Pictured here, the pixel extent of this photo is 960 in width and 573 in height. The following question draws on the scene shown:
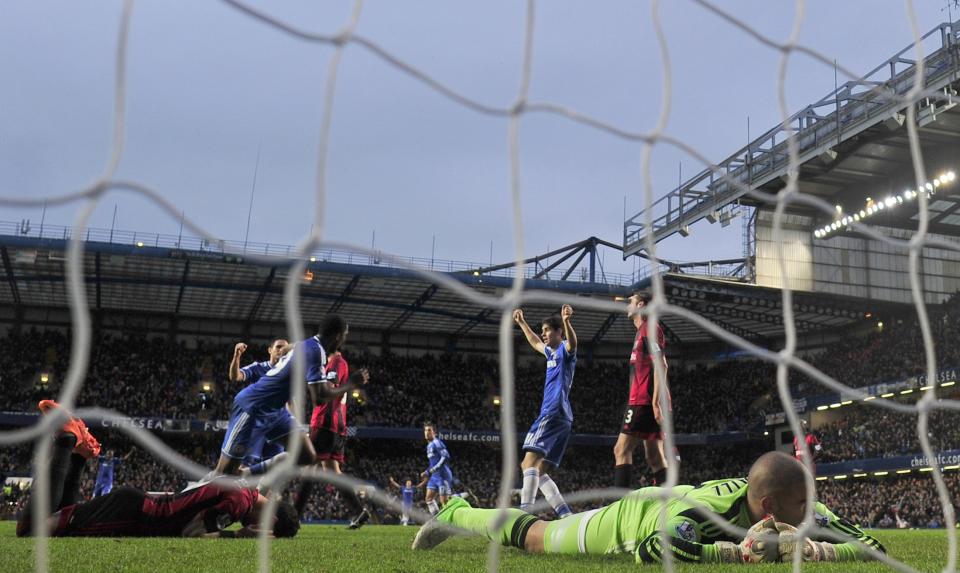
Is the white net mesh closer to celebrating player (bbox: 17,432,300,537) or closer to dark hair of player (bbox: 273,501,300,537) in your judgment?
celebrating player (bbox: 17,432,300,537)

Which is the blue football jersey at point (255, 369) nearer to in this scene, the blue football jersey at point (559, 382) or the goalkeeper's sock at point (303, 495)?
the goalkeeper's sock at point (303, 495)

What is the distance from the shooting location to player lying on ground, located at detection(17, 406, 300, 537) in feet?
18.8

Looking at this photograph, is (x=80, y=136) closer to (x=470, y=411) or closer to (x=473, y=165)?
(x=473, y=165)

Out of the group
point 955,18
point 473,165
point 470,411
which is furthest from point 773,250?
point 473,165

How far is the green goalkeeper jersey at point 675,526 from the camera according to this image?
12.0 feet

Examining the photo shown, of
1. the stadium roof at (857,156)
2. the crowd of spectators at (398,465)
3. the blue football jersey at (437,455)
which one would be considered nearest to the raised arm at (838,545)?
the blue football jersey at (437,455)

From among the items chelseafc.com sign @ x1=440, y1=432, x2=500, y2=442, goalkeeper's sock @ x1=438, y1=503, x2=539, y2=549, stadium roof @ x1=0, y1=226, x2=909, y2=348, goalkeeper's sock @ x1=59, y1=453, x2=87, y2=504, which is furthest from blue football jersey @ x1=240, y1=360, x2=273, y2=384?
chelseafc.com sign @ x1=440, y1=432, x2=500, y2=442

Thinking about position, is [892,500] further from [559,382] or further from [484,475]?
[559,382]

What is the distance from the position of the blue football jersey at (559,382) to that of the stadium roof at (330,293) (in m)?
16.8

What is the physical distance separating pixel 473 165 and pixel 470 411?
30.1 metres

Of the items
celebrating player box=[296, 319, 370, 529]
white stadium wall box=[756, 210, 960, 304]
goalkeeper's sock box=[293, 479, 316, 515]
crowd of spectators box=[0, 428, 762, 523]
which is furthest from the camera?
white stadium wall box=[756, 210, 960, 304]

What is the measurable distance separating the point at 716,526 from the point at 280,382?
4022mm

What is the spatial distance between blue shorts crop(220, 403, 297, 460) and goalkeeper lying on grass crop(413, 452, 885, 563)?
294cm

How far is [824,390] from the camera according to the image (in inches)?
1215
